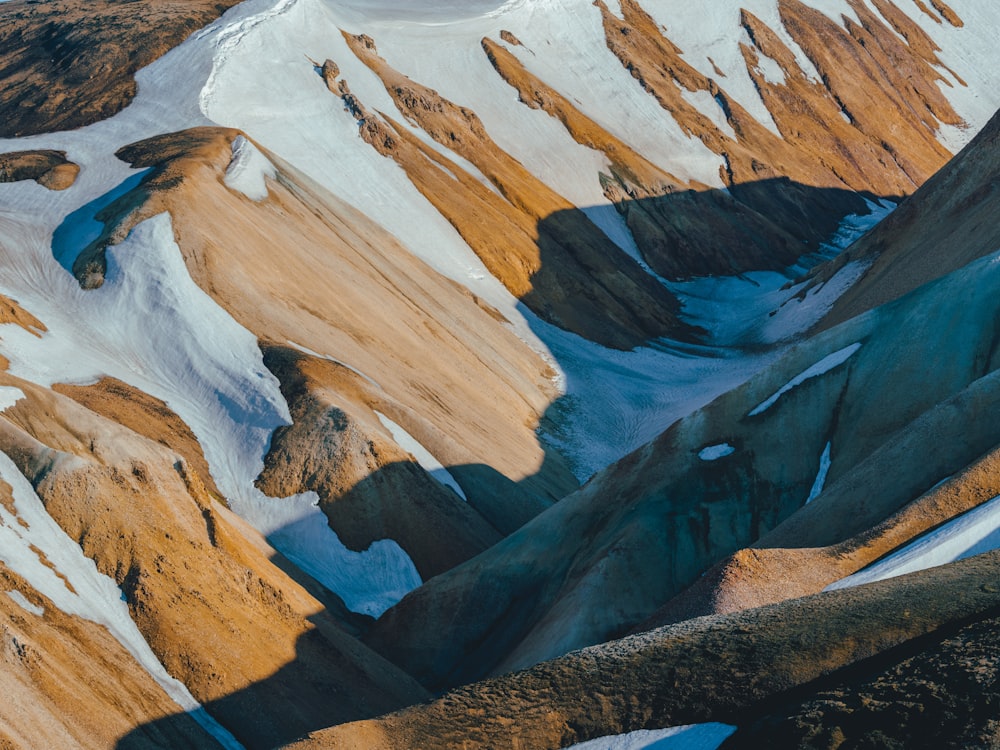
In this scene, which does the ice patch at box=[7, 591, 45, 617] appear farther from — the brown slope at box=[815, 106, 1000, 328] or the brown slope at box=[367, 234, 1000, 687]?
the brown slope at box=[815, 106, 1000, 328]

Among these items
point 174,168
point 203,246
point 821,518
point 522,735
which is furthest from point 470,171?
point 522,735

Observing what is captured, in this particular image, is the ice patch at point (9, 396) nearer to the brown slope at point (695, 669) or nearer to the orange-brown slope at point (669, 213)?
the brown slope at point (695, 669)

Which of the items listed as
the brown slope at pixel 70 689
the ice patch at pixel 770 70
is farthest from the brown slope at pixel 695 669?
the ice patch at pixel 770 70

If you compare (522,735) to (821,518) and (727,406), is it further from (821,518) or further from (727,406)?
(727,406)

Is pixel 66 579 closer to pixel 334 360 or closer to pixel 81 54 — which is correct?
pixel 334 360

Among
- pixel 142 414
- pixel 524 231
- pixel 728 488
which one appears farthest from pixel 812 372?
pixel 524 231

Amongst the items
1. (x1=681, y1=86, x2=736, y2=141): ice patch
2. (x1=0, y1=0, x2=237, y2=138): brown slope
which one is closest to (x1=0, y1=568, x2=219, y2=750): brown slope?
(x1=0, y1=0, x2=237, y2=138): brown slope

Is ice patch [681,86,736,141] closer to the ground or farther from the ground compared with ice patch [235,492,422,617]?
farther from the ground
